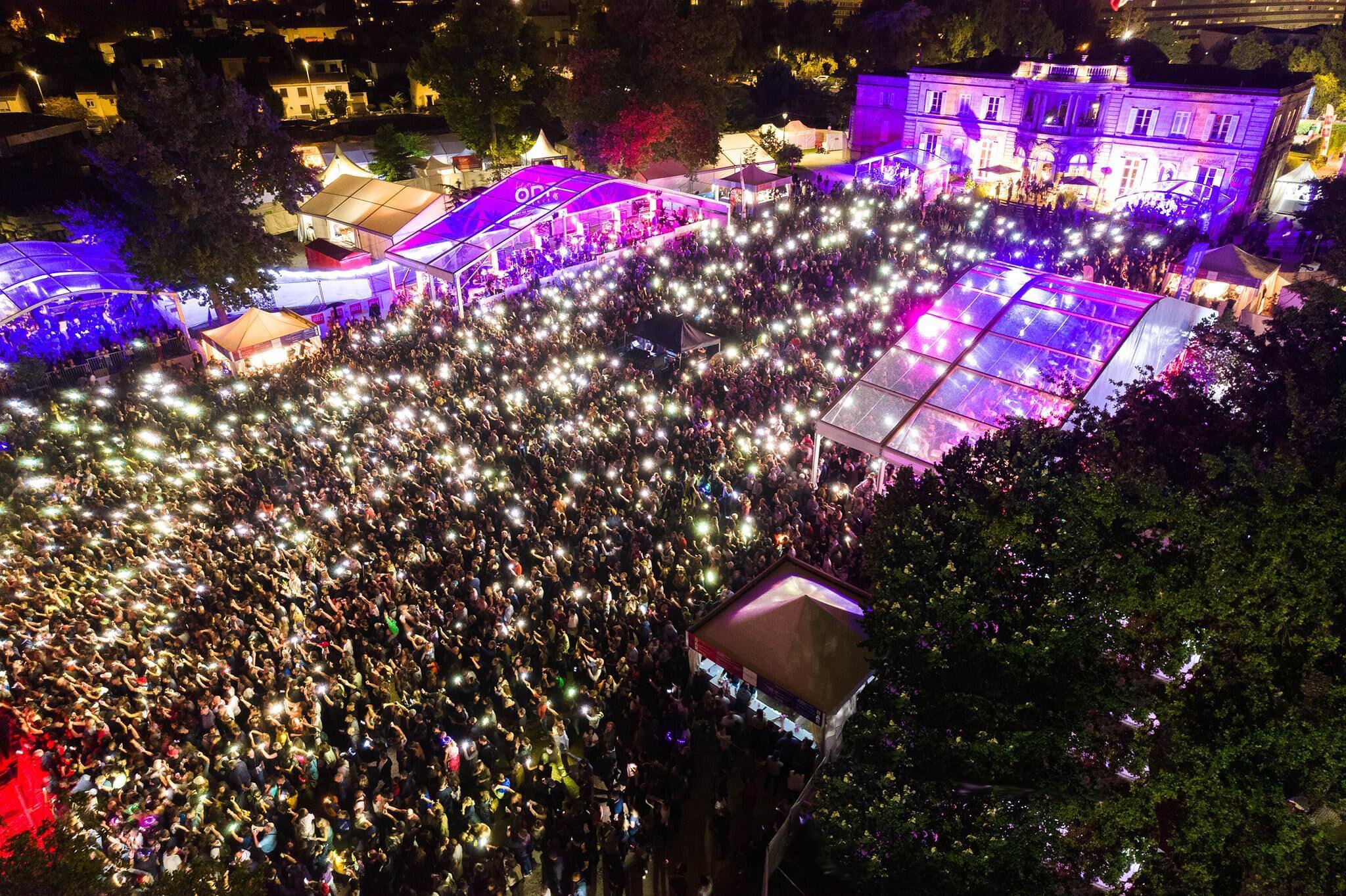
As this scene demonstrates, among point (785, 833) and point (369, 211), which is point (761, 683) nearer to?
point (785, 833)

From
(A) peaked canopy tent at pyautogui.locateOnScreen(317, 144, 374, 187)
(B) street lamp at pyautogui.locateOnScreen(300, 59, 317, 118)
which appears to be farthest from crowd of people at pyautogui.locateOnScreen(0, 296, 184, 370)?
(B) street lamp at pyautogui.locateOnScreen(300, 59, 317, 118)

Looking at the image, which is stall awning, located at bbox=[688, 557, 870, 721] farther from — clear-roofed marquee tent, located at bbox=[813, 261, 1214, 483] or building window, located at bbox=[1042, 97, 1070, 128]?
building window, located at bbox=[1042, 97, 1070, 128]

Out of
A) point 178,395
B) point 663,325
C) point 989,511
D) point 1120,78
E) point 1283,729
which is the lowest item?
point 178,395

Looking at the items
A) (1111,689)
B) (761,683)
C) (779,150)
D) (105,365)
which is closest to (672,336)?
(761,683)

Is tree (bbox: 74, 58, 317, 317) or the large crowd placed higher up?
tree (bbox: 74, 58, 317, 317)

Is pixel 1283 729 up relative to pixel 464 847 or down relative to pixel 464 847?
up

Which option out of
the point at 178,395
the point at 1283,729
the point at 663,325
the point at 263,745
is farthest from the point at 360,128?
the point at 1283,729

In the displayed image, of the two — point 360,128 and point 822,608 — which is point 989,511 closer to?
point 822,608
